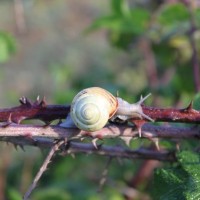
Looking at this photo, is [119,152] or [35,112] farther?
[119,152]

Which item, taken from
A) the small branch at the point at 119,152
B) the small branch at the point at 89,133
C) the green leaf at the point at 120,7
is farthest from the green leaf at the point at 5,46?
the small branch at the point at 89,133

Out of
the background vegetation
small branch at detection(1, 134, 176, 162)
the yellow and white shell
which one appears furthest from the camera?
the background vegetation

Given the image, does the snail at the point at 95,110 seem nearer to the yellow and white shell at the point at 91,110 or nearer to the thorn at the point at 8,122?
the yellow and white shell at the point at 91,110

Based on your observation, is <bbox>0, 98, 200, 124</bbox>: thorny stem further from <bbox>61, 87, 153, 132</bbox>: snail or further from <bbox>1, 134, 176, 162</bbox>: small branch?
<bbox>1, 134, 176, 162</bbox>: small branch

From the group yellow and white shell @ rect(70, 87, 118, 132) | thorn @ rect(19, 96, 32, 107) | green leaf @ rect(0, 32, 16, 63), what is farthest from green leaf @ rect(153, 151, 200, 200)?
green leaf @ rect(0, 32, 16, 63)

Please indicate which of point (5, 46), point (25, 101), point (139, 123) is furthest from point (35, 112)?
point (5, 46)

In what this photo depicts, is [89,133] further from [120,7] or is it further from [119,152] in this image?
[120,7]
